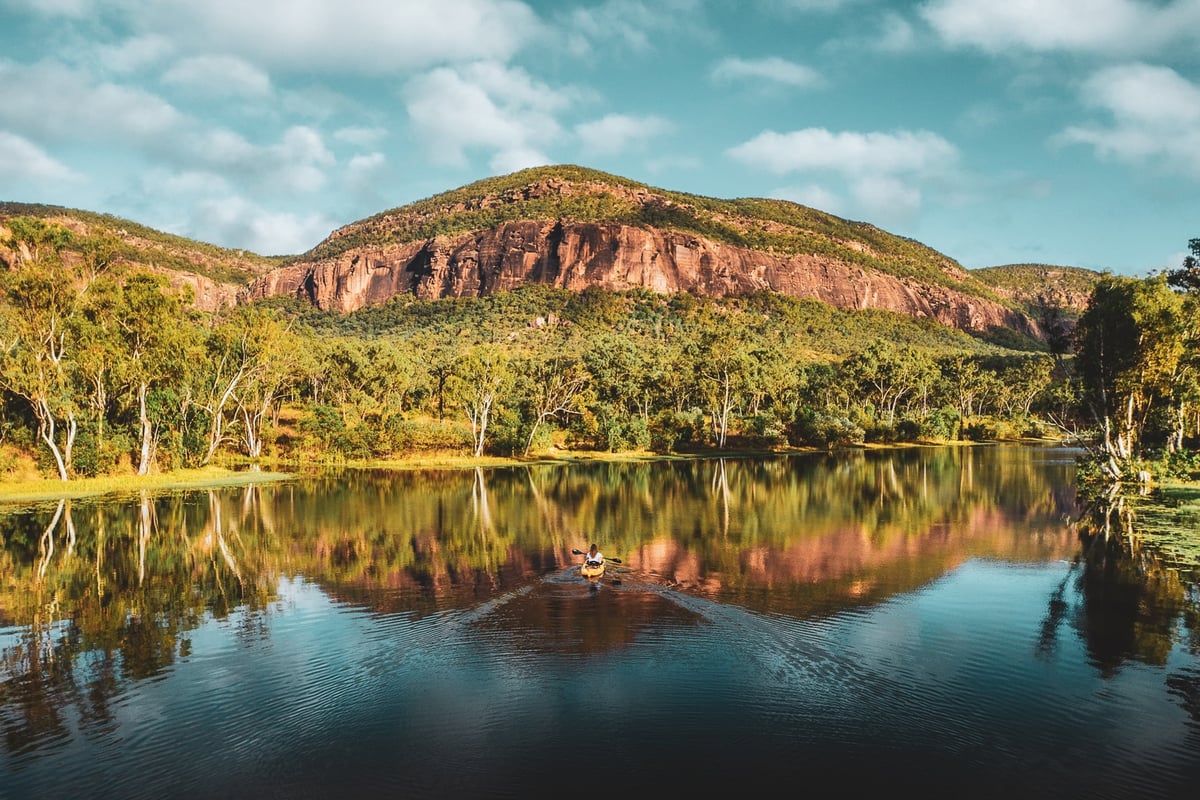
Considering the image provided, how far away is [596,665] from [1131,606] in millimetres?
14062

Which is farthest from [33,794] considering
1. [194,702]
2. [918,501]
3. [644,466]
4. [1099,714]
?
[644,466]

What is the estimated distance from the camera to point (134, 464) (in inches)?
2259

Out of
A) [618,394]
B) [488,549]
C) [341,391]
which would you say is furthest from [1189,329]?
[341,391]

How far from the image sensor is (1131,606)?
18.9 meters

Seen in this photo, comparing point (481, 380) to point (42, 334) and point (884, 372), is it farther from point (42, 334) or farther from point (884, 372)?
point (884, 372)

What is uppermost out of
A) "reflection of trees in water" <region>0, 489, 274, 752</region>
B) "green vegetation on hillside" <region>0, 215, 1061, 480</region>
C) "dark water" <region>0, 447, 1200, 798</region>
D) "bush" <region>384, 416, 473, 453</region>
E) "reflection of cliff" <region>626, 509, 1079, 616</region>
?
"green vegetation on hillside" <region>0, 215, 1061, 480</region>

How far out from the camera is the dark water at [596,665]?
35.7 feet

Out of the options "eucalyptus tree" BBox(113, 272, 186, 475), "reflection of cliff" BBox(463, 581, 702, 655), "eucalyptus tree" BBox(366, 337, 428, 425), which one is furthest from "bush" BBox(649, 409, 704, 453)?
"reflection of cliff" BBox(463, 581, 702, 655)

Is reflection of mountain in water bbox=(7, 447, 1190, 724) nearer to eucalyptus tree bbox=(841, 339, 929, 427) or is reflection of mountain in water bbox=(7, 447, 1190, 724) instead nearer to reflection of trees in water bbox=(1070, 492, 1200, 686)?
reflection of trees in water bbox=(1070, 492, 1200, 686)

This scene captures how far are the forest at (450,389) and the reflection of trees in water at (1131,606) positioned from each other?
45.0ft

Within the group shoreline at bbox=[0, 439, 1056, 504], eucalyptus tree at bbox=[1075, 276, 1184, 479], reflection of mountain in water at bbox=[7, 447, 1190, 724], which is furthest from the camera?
shoreline at bbox=[0, 439, 1056, 504]

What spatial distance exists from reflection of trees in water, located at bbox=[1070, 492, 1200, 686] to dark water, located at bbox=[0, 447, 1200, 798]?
0.10 metres

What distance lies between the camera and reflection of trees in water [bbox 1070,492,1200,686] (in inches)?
608

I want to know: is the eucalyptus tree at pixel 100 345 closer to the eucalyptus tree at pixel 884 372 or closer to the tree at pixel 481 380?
the tree at pixel 481 380
